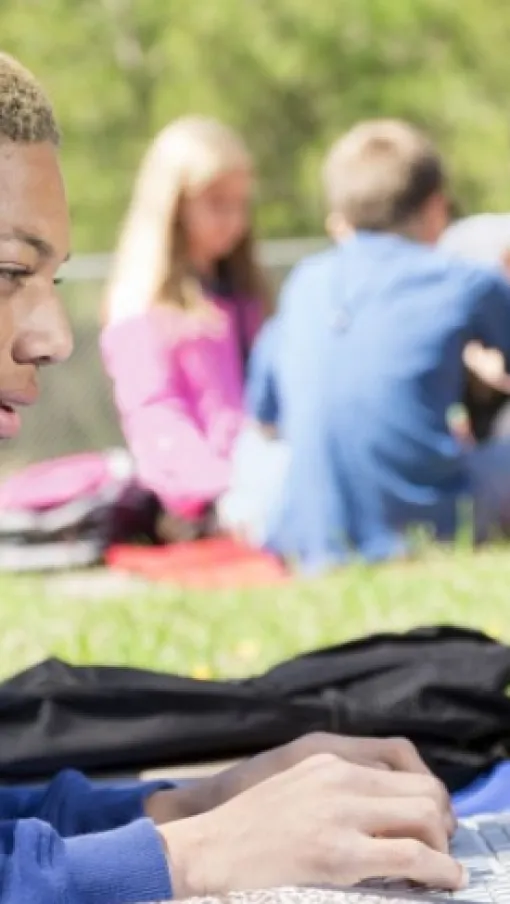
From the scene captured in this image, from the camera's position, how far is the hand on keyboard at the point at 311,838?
70.1 inches

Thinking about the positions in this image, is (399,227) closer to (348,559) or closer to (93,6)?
(348,559)

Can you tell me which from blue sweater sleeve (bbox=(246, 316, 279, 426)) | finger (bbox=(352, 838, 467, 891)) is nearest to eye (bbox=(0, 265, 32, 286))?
finger (bbox=(352, 838, 467, 891))

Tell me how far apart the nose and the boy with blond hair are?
425 cm

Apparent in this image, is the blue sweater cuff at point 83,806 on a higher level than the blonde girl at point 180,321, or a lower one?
higher

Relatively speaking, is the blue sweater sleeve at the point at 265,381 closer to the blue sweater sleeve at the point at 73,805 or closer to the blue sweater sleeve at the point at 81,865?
the blue sweater sleeve at the point at 73,805

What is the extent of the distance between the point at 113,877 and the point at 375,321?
446cm

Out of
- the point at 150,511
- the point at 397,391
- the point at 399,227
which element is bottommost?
the point at 150,511

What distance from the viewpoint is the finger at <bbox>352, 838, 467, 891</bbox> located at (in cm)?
178

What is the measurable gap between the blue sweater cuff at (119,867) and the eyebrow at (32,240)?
61 cm

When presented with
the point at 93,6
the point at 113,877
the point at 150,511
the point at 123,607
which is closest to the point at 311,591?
the point at 123,607

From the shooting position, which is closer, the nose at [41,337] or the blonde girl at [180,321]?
the nose at [41,337]

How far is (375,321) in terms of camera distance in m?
6.09

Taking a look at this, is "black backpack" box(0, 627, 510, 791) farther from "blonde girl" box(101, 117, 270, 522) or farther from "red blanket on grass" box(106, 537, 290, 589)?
"blonde girl" box(101, 117, 270, 522)

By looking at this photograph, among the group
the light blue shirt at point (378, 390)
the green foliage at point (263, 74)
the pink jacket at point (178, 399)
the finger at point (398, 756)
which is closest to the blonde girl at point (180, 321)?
the pink jacket at point (178, 399)
